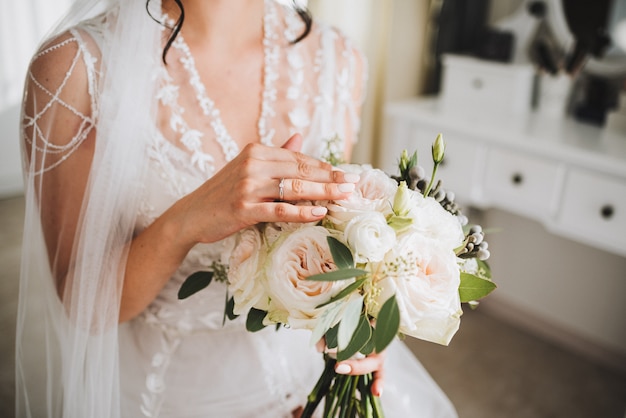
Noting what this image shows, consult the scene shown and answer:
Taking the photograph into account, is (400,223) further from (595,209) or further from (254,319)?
(595,209)

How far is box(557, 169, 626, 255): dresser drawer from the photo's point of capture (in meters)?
1.56

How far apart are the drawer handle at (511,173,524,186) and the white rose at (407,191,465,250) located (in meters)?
1.24

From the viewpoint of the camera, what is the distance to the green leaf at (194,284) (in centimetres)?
76

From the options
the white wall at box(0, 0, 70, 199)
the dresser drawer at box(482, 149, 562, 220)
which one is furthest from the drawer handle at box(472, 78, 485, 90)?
the white wall at box(0, 0, 70, 199)

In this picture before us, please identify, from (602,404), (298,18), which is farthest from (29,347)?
(602,404)

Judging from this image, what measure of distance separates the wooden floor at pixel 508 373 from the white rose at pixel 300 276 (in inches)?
56.0

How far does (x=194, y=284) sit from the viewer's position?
767mm

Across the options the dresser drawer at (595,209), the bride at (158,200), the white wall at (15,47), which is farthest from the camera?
the white wall at (15,47)

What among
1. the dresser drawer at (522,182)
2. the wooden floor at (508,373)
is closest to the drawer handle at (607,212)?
the dresser drawer at (522,182)

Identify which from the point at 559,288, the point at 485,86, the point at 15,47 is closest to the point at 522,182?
the point at 485,86

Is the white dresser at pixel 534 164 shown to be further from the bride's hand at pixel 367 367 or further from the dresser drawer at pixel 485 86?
the bride's hand at pixel 367 367

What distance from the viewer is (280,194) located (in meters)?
0.65

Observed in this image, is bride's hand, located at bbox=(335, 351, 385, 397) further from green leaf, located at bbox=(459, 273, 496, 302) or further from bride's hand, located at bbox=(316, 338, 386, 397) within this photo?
green leaf, located at bbox=(459, 273, 496, 302)

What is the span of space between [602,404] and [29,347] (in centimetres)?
200
